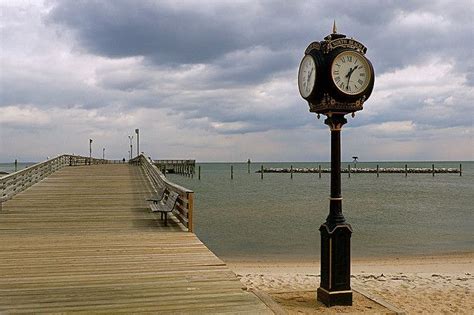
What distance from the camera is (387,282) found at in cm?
1158

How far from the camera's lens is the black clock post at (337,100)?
6211mm

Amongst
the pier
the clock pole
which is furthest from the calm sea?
the pier

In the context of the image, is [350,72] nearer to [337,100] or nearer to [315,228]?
[337,100]

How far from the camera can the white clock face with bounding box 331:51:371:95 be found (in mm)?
6195

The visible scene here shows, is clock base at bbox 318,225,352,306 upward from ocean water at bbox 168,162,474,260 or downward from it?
upward

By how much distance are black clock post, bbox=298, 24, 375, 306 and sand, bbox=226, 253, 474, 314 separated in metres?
0.32

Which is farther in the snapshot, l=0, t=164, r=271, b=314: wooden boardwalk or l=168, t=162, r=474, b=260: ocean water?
l=168, t=162, r=474, b=260: ocean water

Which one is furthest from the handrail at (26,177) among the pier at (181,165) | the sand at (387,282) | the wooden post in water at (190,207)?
the pier at (181,165)

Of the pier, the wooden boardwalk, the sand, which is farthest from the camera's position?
the pier

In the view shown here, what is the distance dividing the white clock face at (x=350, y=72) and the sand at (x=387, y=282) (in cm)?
273

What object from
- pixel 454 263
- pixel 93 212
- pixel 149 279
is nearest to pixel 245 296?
pixel 149 279

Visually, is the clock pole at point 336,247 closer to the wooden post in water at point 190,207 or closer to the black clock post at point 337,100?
the black clock post at point 337,100

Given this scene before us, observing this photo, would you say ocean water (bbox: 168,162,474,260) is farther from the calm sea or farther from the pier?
the pier

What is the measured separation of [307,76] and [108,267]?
12.1 ft
